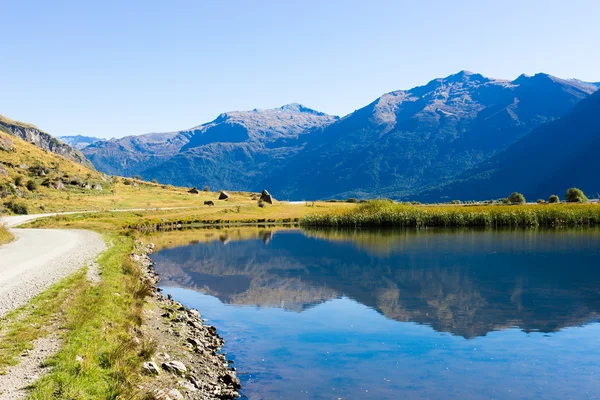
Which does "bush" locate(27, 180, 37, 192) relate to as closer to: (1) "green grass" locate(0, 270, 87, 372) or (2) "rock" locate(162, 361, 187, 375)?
(1) "green grass" locate(0, 270, 87, 372)

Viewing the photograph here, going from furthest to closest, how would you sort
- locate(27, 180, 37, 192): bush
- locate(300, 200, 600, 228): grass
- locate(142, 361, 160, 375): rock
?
locate(27, 180, 37, 192): bush < locate(300, 200, 600, 228): grass < locate(142, 361, 160, 375): rock

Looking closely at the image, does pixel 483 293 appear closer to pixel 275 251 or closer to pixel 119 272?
pixel 119 272

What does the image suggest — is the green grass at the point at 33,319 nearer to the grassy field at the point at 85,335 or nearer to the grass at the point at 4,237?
the grassy field at the point at 85,335

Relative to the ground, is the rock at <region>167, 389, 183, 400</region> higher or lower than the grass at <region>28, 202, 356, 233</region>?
lower

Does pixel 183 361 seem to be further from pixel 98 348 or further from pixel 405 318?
pixel 405 318

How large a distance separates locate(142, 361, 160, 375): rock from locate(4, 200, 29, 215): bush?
70326 millimetres

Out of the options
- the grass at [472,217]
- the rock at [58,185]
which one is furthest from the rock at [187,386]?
the rock at [58,185]

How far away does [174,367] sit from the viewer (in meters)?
14.8

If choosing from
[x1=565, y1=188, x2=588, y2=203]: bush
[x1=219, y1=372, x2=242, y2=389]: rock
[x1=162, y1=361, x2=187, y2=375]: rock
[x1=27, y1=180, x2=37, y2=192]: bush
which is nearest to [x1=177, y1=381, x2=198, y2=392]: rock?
[x1=162, y1=361, x2=187, y2=375]: rock

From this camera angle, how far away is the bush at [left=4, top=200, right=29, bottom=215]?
243 feet

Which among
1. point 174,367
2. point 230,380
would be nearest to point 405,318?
point 230,380

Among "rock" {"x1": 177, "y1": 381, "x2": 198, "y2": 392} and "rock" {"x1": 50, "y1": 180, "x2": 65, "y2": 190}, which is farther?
"rock" {"x1": 50, "y1": 180, "x2": 65, "y2": 190}

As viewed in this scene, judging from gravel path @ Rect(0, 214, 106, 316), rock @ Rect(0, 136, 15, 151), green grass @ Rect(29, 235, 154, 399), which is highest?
rock @ Rect(0, 136, 15, 151)

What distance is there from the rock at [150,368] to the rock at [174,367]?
0.68 m
